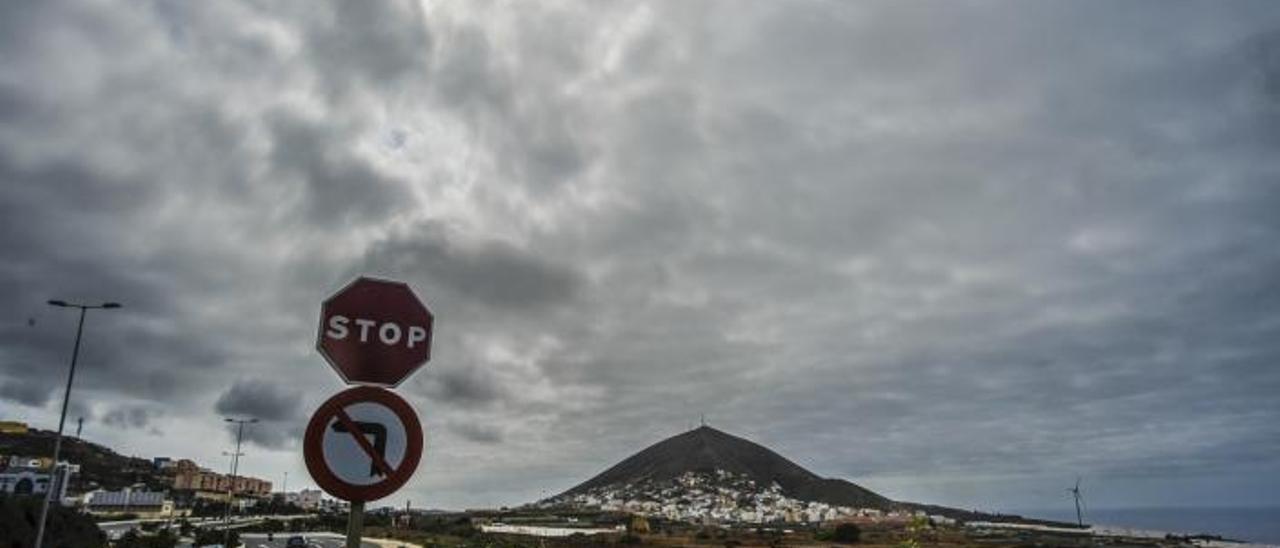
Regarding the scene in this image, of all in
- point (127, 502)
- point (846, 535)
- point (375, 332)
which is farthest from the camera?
point (127, 502)

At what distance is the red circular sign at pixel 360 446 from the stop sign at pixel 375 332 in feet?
0.50

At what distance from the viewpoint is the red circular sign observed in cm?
462

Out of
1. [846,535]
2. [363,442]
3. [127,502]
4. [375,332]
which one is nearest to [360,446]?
[363,442]

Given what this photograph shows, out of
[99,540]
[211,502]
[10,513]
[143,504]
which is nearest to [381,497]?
[10,513]

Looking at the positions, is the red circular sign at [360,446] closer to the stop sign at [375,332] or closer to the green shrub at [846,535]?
the stop sign at [375,332]

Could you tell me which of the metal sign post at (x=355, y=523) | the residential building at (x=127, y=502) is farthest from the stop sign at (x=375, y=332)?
the residential building at (x=127, y=502)

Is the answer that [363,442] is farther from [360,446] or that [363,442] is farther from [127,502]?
[127,502]

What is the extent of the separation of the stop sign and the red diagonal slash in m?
0.23

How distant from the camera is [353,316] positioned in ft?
16.4

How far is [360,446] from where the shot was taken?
4.66 m

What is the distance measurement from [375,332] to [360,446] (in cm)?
68

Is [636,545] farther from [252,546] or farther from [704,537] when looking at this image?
[252,546]

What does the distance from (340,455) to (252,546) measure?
9476 cm

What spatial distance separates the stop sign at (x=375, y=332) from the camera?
4883 millimetres
